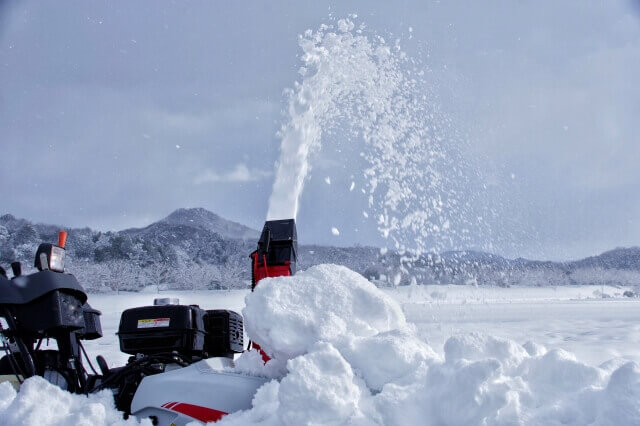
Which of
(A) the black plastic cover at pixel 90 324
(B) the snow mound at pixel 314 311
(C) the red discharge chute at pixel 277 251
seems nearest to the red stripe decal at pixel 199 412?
(B) the snow mound at pixel 314 311

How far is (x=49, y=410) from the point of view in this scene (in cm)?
252

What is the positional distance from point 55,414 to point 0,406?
407 mm

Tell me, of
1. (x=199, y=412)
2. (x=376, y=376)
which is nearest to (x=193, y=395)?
(x=199, y=412)

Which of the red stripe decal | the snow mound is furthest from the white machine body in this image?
the snow mound

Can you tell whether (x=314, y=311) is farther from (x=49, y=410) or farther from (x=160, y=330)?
(x=49, y=410)

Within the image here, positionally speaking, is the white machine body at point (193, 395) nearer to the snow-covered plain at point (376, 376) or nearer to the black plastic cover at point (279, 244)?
the snow-covered plain at point (376, 376)

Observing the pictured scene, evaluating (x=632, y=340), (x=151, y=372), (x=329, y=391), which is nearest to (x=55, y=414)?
(x=151, y=372)

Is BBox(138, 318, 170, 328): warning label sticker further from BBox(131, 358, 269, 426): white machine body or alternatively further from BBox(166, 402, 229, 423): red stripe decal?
BBox(166, 402, 229, 423): red stripe decal

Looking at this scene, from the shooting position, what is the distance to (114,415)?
275cm

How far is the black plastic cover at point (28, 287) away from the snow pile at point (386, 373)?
115cm

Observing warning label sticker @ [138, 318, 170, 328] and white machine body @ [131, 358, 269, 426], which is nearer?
white machine body @ [131, 358, 269, 426]

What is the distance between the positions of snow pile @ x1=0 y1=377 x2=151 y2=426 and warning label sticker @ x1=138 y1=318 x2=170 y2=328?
21.8 inches

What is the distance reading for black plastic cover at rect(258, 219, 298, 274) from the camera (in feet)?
10.9

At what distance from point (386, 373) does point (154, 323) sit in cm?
146
